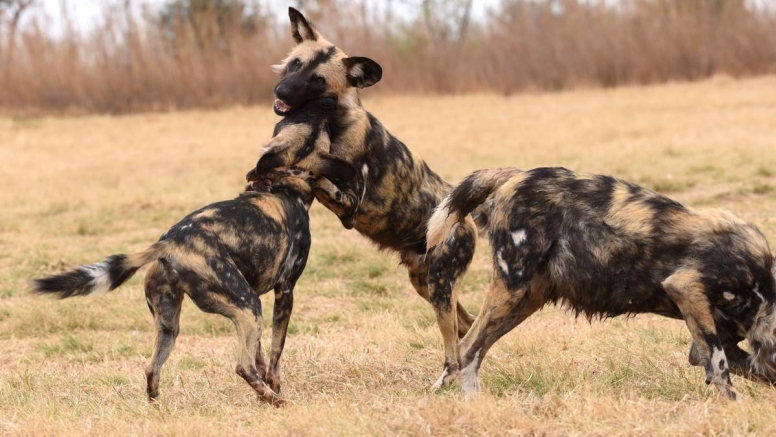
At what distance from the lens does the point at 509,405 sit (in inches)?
156

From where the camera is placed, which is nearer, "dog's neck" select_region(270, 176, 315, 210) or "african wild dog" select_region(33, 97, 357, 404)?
"african wild dog" select_region(33, 97, 357, 404)

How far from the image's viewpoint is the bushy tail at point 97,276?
14.0 feet

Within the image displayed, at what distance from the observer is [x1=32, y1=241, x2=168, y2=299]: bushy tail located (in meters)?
4.25

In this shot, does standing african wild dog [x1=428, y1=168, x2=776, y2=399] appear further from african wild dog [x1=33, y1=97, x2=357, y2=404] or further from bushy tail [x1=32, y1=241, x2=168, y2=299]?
bushy tail [x1=32, y1=241, x2=168, y2=299]

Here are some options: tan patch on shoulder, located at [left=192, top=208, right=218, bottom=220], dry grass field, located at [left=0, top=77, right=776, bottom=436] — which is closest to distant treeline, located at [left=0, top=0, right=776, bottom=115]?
dry grass field, located at [left=0, top=77, right=776, bottom=436]

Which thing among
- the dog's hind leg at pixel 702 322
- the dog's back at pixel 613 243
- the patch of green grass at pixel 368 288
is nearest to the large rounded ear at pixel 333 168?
the dog's back at pixel 613 243

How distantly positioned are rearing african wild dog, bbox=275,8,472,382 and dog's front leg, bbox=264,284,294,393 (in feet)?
1.82

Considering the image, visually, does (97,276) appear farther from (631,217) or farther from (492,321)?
(631,217)

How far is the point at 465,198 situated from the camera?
472 cm

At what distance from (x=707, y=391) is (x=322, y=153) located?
2.19 m

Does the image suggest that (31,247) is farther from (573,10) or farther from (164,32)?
(573,10)

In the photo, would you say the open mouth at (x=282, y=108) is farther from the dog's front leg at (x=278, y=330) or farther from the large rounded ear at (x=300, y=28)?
the dog's front leg at (x=278, y=330)

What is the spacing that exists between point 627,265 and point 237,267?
5.64ft

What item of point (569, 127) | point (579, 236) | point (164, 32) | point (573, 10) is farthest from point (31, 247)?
point (573, 10)
